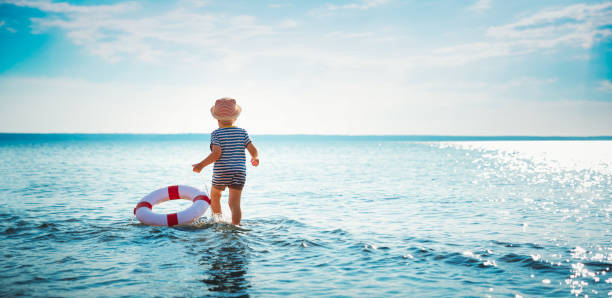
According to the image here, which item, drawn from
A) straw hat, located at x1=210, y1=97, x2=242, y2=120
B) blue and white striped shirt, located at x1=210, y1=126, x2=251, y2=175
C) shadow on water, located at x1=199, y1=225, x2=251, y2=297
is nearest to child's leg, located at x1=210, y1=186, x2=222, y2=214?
blue and white striped shirt, located at x1=210, y1=126, x2=251, y2=175

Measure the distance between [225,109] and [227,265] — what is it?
2.49 meters

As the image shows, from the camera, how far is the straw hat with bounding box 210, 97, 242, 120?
6.38 metres

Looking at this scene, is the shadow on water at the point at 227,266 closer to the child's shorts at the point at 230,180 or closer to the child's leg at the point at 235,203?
the child's leg at the point at 235,203

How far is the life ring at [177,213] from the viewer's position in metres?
6.73

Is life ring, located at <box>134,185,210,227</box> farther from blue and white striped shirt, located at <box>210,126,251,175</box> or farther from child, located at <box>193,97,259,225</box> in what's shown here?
blue and white striped shirt, located at <box>210,126,251,175</box>

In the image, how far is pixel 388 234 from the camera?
22.2 feet

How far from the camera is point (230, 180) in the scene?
21.1 feet

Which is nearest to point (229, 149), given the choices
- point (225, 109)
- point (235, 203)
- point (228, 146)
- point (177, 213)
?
point (228, 146)

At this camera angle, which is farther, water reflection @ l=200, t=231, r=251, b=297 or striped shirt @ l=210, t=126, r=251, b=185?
striped shirt @ l=210, t=126, r=251, b=185

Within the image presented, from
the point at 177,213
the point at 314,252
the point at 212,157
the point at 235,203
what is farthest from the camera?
the point at 177,213

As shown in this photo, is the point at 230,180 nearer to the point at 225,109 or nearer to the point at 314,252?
the point at 225,109

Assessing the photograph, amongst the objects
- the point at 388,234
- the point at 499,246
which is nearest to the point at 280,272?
the point at 388,234

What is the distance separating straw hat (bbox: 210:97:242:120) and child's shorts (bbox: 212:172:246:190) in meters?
0.84

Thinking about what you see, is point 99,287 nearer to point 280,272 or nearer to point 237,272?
point 237,272
